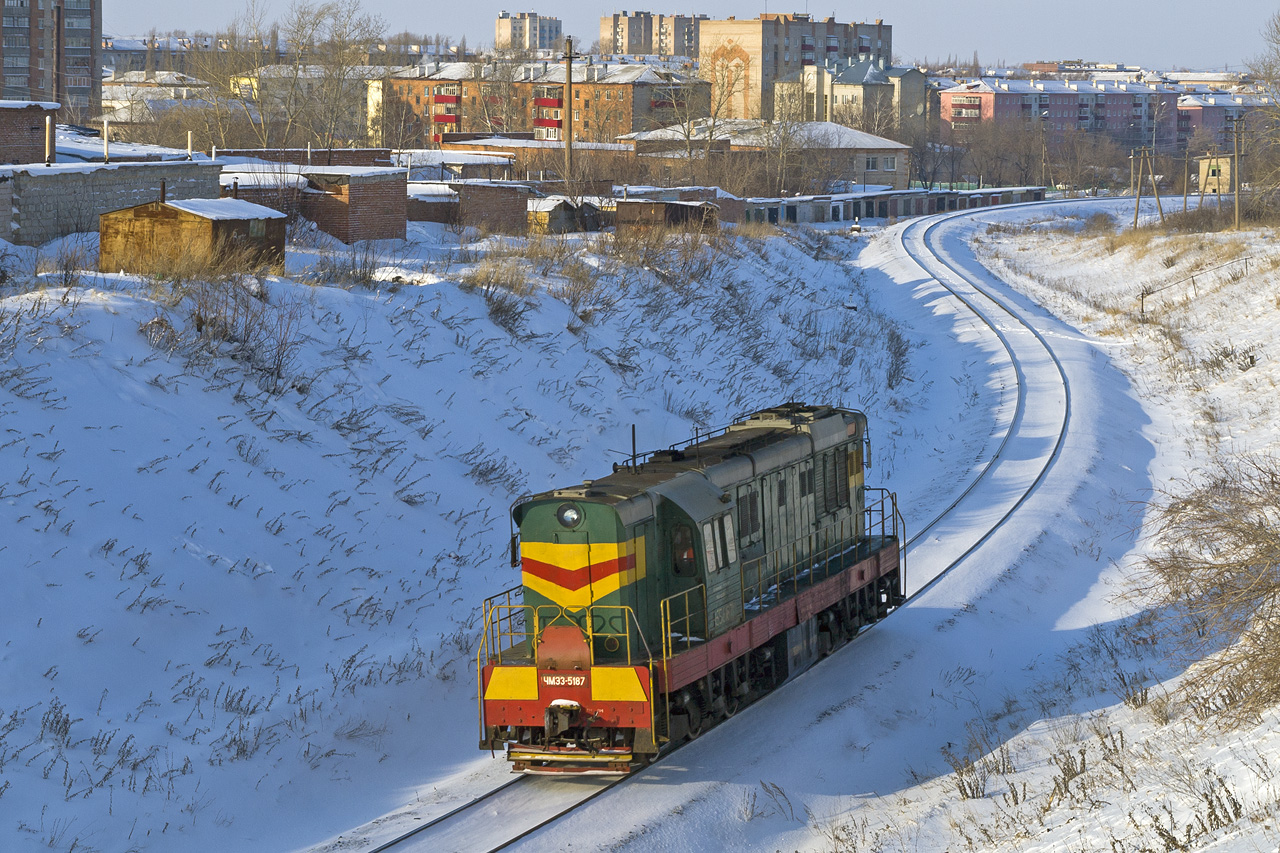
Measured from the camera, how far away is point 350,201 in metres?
33.8

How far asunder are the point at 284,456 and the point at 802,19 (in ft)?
593

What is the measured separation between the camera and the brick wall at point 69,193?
26.6 m

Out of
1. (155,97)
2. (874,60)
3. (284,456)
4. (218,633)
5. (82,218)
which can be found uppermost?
(874,60)

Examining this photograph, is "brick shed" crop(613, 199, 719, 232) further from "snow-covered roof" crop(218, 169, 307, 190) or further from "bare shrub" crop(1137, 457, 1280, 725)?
A: "bare shrub" crop(1137, 457, 1280, 725)

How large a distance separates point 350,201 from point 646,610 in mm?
23991

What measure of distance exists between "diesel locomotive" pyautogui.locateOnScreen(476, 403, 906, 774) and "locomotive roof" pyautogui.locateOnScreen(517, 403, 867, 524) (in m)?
0.03

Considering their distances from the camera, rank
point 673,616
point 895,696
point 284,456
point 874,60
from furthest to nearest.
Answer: point 874,60 → point 284,456 → point 895,696 → point 673,616

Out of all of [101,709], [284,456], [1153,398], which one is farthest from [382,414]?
[1153,398]

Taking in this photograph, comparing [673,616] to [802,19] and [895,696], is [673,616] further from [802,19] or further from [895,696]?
[802,19]

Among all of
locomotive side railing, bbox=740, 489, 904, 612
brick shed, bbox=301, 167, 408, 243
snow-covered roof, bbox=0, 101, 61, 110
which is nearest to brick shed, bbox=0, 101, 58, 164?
snow-covered roof, bbox=0, 101, 61, 110

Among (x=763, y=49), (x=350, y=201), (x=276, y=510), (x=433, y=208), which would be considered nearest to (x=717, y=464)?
Result: (x=276, y=510)

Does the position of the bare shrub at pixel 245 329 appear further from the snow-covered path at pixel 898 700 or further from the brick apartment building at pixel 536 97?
the brick apartment building at pixel 536 97

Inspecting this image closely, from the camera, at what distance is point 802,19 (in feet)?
608

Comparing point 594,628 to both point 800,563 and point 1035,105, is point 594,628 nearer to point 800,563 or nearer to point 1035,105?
point 800,563
